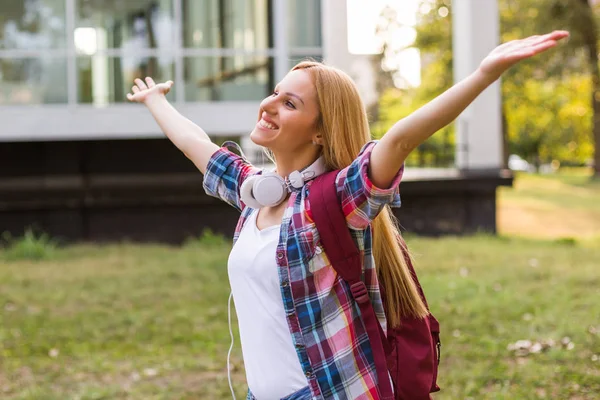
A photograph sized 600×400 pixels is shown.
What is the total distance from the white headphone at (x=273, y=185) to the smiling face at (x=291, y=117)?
0.24ft

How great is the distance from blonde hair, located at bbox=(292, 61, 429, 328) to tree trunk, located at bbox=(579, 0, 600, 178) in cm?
2612

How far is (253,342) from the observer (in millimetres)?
2283

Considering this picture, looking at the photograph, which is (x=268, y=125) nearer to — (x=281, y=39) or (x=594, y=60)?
(x=281, y=39)

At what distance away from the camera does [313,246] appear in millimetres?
2158

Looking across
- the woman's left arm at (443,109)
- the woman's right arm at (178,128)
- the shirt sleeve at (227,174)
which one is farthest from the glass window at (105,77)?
the woman's left arm at (443,109)

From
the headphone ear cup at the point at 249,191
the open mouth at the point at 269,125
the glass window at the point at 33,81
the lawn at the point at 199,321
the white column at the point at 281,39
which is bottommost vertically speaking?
the lawn at the point at 199,321

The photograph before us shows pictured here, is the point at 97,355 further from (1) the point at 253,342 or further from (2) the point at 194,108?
(2) the point at 194,108

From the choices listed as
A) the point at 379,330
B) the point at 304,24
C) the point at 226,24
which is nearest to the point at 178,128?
the point at 379,330

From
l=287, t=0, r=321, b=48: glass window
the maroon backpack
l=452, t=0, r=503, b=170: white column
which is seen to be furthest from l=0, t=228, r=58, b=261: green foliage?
the maroon backpack

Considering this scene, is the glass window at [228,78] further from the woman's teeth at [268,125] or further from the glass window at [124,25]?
the woman's teeth at [268,125]

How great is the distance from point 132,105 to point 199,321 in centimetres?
619

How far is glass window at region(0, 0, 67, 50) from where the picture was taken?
1275 centimetres

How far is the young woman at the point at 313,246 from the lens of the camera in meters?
2.11

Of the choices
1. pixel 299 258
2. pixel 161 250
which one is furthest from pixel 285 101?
pixel 161 250
